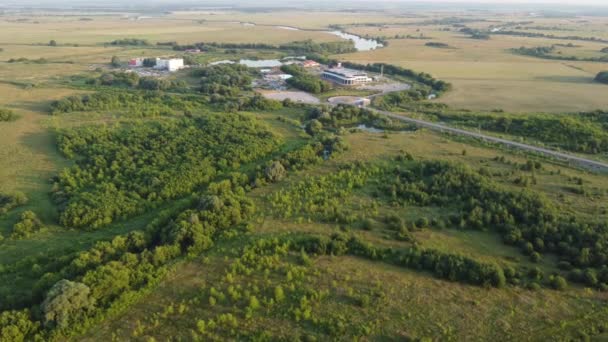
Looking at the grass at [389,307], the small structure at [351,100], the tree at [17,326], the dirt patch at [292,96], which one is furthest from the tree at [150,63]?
the tree at [17,326]

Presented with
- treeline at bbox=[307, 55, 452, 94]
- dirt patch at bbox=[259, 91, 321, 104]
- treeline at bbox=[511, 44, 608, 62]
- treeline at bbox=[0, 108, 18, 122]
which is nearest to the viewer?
treeline at bbox=[0, 108, 18, 122]

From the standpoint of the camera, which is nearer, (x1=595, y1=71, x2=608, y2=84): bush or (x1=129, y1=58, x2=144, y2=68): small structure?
(x1=595, y1=71, x2=608, y2=84): bush

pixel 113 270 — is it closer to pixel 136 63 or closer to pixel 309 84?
pixel 309 84

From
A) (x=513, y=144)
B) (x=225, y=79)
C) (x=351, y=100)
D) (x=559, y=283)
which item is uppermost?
(x=225, y=79)

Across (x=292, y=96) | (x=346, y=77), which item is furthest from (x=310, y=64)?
(x=292, y=96)

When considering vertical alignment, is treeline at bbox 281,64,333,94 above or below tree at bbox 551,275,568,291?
above

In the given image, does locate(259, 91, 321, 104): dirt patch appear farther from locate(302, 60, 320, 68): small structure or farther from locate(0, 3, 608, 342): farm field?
locate(302, 60, 320, 68): small structure

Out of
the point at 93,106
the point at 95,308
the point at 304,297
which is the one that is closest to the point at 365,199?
the point at 304,297

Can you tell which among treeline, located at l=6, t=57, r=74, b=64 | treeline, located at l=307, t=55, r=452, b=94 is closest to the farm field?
treeline, located at l=307, t=55, r=452, b=94
